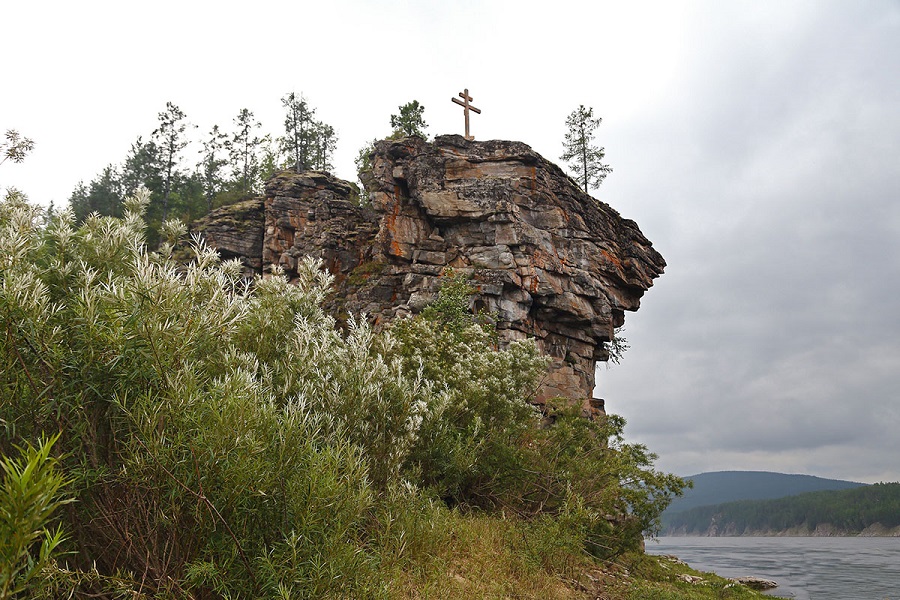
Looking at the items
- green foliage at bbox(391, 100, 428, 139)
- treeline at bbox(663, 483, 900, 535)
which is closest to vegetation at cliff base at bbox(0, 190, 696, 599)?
green foliage at bbox(391, 100, 428, 139)

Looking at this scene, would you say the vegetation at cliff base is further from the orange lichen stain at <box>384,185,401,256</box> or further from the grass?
the orange lichen stain at <box>384,185,401,256</box>

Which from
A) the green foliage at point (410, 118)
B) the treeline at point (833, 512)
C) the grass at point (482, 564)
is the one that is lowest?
the treeline at point (833, 512)

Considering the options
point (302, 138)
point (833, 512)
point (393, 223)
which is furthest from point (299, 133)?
point (833, 512)

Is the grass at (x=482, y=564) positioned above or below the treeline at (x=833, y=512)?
above

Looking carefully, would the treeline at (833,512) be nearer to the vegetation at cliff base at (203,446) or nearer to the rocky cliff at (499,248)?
the rocky cliff at (499,248)

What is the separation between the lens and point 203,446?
4.59 meters

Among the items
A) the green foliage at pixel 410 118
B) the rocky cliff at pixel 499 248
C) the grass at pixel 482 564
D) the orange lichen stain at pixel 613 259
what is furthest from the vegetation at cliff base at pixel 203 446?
the green foliage at pixel 410 118

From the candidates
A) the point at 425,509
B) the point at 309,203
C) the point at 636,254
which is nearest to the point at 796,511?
the point at 636,254

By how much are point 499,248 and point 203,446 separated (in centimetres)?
2159

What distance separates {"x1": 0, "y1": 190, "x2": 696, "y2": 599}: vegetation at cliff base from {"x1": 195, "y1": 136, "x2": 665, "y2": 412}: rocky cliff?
14611 mm

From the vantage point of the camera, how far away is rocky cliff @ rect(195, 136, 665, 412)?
25.1 m

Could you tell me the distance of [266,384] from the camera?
703 centimetres

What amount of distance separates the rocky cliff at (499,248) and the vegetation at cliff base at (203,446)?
14.6 meters

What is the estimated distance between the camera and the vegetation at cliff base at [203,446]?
4.58 m
